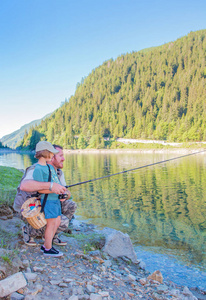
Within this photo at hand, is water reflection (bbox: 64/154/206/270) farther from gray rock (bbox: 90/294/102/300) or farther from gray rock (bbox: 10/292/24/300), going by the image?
gray rock (bbox: 10/292/24/300)

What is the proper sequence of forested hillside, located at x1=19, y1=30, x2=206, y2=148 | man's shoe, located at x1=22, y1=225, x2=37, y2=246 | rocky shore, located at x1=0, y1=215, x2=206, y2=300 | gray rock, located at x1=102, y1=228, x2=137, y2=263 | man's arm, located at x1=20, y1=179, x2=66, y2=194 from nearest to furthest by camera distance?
rocky shore, located at x1=0, y1=215, x2=206, y2=300
man's arm, located at x1=20, y1=179, x2=66, y2=194
man's shoe, located at x1=22, y1=225, x2=37, y2=246
gray rock, located at x1=102, y1=228, x2=137, y2=263
forested hillside, located at x1=19, y1=30, x2=206, y2=148

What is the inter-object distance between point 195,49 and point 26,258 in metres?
216

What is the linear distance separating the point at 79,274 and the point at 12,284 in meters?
1.33

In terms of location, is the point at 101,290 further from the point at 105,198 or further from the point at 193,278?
the point at 105,198

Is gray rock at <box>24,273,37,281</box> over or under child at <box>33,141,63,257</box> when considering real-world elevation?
under

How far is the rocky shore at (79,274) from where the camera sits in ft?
10.4

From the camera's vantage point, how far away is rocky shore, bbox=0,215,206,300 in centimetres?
318

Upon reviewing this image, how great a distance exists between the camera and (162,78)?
186000 mm

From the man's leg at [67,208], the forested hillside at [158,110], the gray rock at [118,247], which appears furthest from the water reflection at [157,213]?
the forested hillside at [158,110]

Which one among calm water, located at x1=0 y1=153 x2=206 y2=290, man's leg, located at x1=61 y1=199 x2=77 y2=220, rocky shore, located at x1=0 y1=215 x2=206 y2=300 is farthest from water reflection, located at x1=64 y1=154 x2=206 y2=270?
man's leg, located at x1=61 y1=199 x2=77 y2=220

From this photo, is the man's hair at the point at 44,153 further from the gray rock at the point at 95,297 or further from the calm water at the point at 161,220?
the calm water at the point at 161,220

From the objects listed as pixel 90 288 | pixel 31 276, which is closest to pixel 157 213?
pixel 90 288

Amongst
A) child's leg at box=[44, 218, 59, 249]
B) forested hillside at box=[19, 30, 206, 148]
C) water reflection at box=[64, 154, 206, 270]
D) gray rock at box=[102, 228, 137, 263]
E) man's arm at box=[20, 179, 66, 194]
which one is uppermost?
forested hillside at box=[19, 30, 206, 148]

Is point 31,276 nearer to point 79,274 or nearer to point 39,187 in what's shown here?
point 79,274
